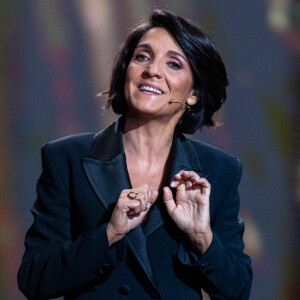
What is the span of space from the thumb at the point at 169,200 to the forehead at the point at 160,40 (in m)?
0.44

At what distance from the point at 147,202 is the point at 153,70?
1.37 ft

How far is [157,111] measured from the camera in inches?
67.4

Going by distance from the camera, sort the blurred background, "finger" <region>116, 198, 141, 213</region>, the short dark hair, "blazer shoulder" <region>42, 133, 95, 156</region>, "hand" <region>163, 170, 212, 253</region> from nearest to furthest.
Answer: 1. "finger" <region>116, 198, 141, 213</region>
2. "hand" <region>163, 170, 212, 253</region>
3. "blazer shoulder" <region>42, 133, 95, 156</region>
4. the short dark hair
5. the blurred background

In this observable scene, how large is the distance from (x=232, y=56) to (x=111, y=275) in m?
1.29

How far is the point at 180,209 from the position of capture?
1610 millimetres

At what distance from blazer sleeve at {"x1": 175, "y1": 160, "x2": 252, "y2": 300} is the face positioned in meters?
0.31

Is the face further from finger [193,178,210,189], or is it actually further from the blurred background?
the blurred background

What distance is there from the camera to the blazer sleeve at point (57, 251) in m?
1.54

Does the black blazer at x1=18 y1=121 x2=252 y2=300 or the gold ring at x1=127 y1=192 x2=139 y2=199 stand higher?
the gold ring at x1=127 y1=192 x2=139 y2=199

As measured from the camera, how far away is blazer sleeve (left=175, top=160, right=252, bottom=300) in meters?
1.61

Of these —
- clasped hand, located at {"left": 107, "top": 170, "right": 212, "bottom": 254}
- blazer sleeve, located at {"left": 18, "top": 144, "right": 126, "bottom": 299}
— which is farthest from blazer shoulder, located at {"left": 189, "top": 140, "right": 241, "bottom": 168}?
blazer sleeve, located at {"left": 18, "top": 144, "right": 126, "bottom": 299}

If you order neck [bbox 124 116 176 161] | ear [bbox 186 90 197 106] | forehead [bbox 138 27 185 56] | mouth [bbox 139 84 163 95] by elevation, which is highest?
forehead [bbox 138 27 185 56]

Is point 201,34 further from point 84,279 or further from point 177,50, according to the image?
point 84,279

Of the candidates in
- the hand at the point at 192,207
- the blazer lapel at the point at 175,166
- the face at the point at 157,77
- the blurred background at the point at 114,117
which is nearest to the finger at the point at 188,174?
the hand at the point at 192,207
